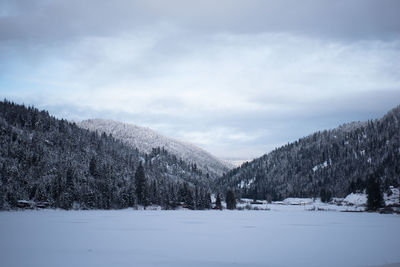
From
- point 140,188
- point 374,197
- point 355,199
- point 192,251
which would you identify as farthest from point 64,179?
point 355,199

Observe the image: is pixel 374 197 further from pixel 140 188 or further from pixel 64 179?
pixel 64 179

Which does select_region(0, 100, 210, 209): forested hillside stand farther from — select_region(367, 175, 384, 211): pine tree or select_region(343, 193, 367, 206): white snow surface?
select_region(343, 193, 367, 206): white snow surface

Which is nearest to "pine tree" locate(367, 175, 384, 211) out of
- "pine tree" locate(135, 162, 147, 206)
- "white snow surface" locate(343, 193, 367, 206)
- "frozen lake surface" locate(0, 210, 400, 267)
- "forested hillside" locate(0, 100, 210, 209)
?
"white snow surface" locate(343, 193, 367, 206)

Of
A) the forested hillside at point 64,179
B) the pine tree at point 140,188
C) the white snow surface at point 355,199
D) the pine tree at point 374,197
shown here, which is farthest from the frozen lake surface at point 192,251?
the white snow surface at point 355,199

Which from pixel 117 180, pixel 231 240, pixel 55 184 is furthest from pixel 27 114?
pixel 231 240

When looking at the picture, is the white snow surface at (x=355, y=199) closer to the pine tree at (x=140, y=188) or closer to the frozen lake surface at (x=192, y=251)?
the pine tree at (x=140, y=188)

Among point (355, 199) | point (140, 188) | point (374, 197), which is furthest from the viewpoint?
point (355, 199)

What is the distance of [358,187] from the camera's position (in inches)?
7362

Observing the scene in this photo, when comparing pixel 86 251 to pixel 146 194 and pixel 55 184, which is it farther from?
pixel 146 194

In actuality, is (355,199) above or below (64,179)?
below

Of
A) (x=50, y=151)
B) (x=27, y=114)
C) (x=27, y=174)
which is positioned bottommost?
(x=27, y=174)

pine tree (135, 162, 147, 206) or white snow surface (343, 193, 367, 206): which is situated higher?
pine tree (135, 162, 147, 206)

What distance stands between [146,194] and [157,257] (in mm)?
109869

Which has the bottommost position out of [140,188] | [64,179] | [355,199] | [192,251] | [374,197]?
[355,199]
